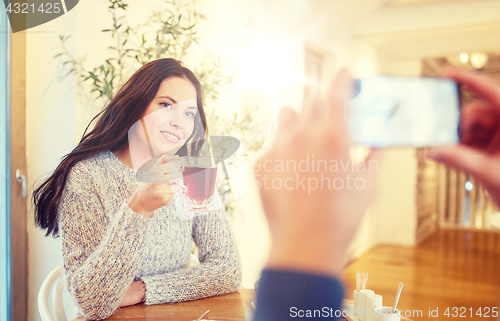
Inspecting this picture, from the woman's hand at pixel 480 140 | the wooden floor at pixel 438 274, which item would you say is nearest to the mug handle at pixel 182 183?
the woman's hand at pixel 480 140

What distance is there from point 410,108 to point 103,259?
75 centimetres

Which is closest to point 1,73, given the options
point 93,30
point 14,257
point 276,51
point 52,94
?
point 52,94

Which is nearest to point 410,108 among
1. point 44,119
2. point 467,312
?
point 44,119

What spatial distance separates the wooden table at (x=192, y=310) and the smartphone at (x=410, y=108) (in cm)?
46

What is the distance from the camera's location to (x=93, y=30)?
1384 millimetres

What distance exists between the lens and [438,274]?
117 inches

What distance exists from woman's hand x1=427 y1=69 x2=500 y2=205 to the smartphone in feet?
1.50

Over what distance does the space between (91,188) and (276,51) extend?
3.34ft

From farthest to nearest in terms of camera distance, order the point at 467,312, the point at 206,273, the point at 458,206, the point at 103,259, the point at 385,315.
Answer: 1. the point at 458,206
2. the point at 467,312
3. the point at 206,273
4. the point at 103,259
5. the point at 385,315

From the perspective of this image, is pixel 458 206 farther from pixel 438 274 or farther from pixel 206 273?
pixel 206 273

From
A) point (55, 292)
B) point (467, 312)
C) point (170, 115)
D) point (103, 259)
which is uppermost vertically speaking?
point (170, 115)

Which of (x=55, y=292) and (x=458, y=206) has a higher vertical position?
(x=55, y=292)

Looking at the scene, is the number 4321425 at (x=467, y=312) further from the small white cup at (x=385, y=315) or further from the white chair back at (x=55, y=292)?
the white chair back at (x=55, y=292)

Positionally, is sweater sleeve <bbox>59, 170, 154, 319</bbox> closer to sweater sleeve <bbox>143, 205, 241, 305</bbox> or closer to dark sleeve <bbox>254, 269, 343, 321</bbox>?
sweater sleeve <bbox>143, 205, 241, 305</bbox>
